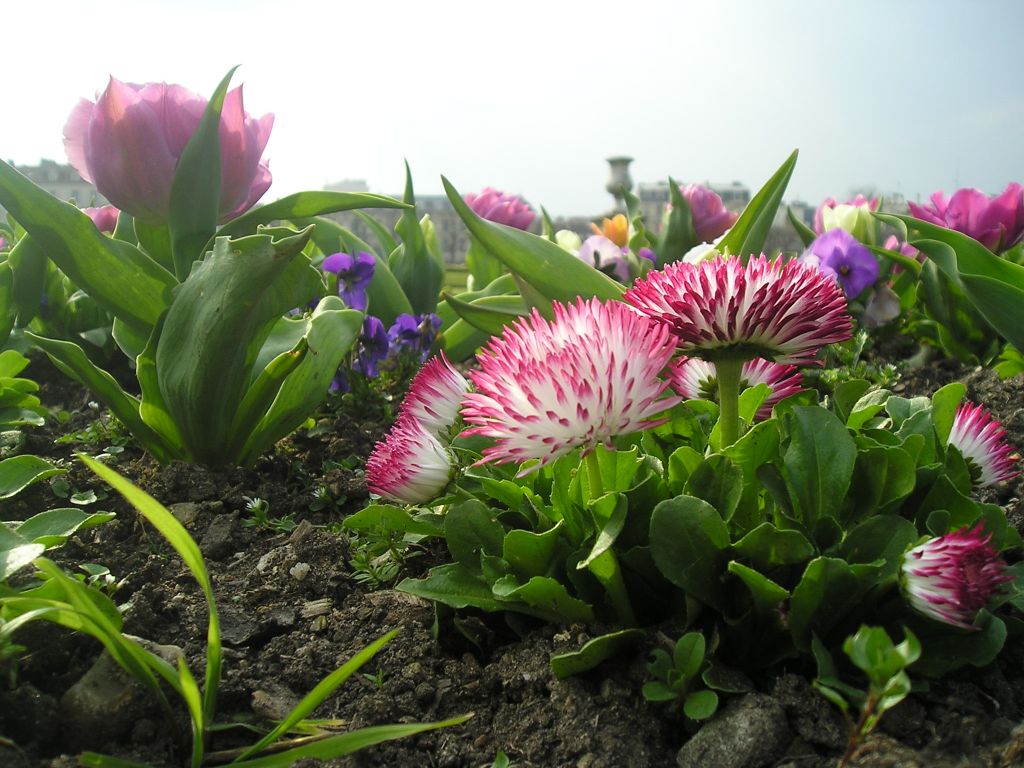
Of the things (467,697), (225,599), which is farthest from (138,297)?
(467,697)

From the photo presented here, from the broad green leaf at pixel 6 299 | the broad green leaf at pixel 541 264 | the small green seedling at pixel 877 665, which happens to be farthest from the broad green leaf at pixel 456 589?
the broad green leaf at pixel 6 299

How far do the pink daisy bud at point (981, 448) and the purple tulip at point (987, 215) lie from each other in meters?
1.61

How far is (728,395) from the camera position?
3.98 feet

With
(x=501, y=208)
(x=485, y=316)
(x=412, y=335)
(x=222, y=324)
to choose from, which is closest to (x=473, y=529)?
(x=222, y=324)

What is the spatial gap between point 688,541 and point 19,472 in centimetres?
113

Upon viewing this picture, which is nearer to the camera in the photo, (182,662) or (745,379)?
(182,662)

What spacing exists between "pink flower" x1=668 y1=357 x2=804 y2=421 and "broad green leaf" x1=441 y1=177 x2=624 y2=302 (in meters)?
0.61

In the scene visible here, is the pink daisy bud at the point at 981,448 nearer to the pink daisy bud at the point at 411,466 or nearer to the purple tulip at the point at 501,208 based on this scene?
the pink daisy bud at the point at 411,466

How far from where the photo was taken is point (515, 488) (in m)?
1.32

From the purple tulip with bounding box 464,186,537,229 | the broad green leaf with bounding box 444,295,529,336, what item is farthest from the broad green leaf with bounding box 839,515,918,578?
the purple tulip with bounding box 464,186,537,229

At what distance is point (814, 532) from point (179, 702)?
0.86m

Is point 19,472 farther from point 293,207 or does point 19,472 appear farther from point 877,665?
point 877,665

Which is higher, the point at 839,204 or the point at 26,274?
the point at 26,274

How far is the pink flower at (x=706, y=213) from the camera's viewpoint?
3623mm
